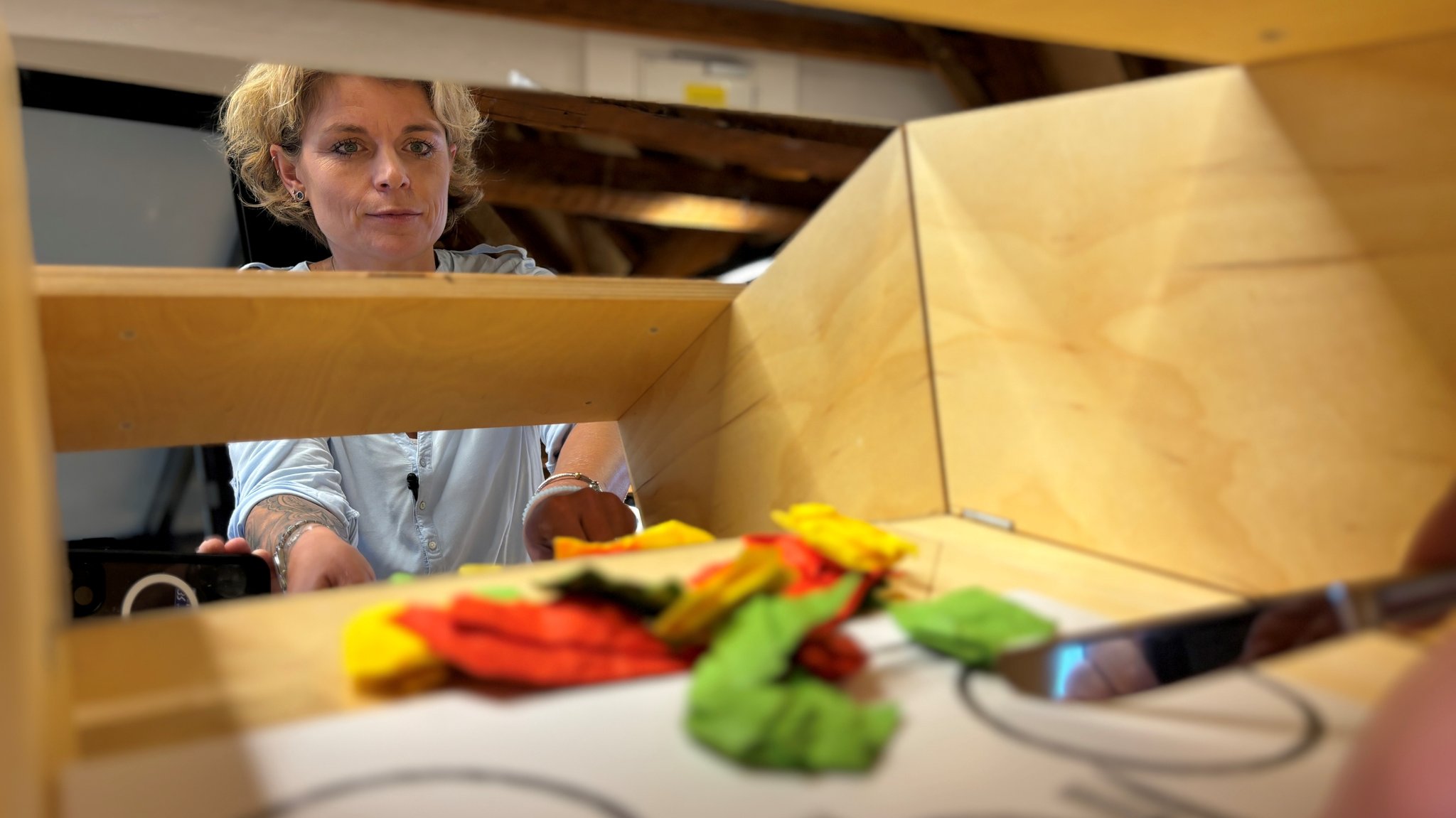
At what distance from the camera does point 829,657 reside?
0.42 metres

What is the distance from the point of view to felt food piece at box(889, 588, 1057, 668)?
1.37ft

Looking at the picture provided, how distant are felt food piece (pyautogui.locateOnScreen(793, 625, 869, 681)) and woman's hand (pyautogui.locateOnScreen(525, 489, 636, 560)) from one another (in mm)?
765

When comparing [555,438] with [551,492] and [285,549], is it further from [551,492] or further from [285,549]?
[285,549]

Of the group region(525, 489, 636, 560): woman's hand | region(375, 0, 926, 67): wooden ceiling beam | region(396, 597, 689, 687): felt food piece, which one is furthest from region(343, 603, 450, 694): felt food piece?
region(375, 0, 926, 67): wooden ceiling beam

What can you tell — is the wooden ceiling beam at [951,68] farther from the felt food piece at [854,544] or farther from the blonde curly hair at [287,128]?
A: the felt food piece at [854,544]

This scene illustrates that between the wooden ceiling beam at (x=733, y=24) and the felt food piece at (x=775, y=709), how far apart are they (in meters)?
1.87

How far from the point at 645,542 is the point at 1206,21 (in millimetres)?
Answer: 457

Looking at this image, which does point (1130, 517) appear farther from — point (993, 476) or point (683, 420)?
point (683, 420)

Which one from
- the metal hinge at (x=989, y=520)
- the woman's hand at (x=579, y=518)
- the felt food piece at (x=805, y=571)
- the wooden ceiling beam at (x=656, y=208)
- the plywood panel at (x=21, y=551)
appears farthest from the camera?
the wooden ceiling beam at (x=656, y=208)

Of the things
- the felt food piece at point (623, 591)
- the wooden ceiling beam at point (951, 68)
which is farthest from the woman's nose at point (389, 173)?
the wooden ceiling beam at point (951, 68)

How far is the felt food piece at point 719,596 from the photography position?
41 centimetres

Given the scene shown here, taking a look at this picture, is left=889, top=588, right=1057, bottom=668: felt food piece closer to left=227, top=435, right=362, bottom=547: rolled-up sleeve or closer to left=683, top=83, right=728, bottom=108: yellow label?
left=683, top=83, right=728, bottom=108: yellow label

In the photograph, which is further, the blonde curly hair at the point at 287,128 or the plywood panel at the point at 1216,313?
the blonde curly hair at the point at 287,128

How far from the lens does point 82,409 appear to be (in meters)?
0.81
